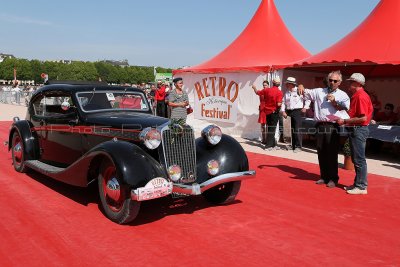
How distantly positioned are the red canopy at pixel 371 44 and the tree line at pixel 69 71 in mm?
83265

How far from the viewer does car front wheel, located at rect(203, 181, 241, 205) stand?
459 centimetres

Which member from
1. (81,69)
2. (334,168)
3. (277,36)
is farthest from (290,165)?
(81,69)

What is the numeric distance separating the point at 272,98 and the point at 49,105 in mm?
5211

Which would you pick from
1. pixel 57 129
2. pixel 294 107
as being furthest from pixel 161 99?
pixel 57 129

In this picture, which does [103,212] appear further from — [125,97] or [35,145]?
[35,145]

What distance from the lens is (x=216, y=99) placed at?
39.3 ft

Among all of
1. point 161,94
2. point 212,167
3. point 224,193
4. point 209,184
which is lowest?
point 224,193

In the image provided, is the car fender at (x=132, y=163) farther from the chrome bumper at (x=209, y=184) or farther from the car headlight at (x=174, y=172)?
the chrome bumper at (x=209, y=184)

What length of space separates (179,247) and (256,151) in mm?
5946

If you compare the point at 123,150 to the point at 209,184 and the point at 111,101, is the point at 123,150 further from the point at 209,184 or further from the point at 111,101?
the point at 111,101

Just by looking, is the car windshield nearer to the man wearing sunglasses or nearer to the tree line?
the man wearing sunglasses

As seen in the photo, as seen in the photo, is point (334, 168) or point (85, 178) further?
point (334, 168)

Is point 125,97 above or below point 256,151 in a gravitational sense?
above

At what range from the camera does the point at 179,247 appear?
3.27 m
